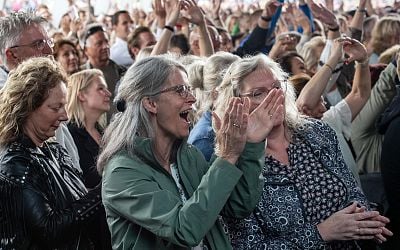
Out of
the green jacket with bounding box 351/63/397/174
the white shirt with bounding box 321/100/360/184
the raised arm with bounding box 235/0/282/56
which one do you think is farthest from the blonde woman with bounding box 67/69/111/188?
the raised arm with bounding box 235/0/282/56

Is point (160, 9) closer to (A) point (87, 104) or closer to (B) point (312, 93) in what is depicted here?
(A) point (87, 104)

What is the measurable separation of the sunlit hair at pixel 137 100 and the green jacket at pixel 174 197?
6cm

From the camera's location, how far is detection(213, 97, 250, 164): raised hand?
10.0ft

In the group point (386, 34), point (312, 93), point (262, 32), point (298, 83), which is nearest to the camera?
point (312, 93)

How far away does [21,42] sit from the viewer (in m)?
4.50

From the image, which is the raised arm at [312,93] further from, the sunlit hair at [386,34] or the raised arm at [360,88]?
the sunlit hair at [386,34]

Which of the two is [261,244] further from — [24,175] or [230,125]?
[24,175]

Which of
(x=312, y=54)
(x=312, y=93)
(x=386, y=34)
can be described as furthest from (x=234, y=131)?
(x=386, y=34)

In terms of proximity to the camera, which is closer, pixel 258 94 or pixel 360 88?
pixel 258 94

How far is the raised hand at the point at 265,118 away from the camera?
3189 mm

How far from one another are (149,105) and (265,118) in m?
0.47

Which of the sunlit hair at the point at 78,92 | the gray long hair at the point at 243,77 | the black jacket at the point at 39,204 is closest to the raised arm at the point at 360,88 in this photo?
the gray long hair at the point at 243,77

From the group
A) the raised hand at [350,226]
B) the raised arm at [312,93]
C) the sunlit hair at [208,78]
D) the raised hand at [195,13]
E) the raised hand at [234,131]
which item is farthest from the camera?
the raised hand at [195,13]

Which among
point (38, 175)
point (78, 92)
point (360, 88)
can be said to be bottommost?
point (78, 92)
